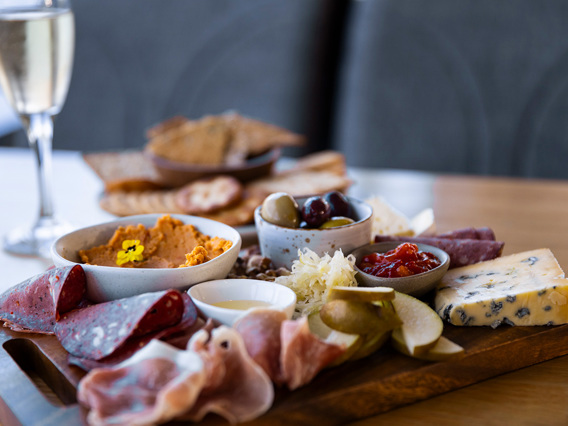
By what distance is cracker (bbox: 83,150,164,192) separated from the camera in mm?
2186

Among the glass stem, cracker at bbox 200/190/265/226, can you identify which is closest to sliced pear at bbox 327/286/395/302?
cracker at bbox 200/190/265/226

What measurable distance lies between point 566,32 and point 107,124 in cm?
253

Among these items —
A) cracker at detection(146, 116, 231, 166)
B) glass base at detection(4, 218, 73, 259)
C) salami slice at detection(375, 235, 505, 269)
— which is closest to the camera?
salami slice at detection(375, 235, 505, 269)

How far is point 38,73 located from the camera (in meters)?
1.63

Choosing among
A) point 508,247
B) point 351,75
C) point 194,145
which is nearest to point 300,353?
point 508,247

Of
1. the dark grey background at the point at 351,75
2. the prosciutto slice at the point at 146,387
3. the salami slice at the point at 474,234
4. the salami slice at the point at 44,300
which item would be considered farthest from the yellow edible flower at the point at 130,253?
the dark grey background at the point at 351,75

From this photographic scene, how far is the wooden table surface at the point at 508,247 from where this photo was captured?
1.00 metres

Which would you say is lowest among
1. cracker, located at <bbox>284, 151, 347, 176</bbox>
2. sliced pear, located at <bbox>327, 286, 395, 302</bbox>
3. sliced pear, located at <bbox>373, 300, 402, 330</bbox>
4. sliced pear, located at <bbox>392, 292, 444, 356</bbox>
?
cracker, located at <bbox>284, 151, 347, 176</bbox>

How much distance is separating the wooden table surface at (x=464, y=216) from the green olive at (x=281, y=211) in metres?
0.48

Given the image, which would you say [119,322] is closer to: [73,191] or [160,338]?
[160,338]

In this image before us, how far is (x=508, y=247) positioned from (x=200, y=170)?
0.98m

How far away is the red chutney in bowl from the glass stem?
96 centimetres

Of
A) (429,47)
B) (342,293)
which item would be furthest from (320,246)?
(429,47)

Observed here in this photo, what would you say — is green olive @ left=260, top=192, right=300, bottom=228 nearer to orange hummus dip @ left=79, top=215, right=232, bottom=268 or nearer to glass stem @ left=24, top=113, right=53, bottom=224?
orange hummus dip @ left=79, top=215, right=232, bottom=268
